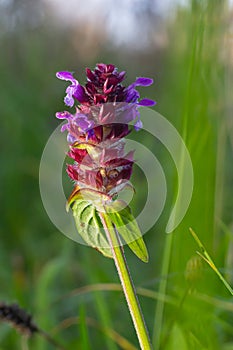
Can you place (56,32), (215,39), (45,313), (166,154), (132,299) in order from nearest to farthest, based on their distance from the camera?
(132,299) → (215,39) → (45,313) → (166,154) → (56,32)

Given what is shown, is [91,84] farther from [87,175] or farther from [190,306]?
[190,306]

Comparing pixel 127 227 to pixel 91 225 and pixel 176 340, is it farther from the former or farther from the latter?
pixel 176 340

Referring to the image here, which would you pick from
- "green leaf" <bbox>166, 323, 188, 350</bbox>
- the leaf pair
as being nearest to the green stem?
the leaf pair

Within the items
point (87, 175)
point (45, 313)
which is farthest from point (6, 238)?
point (87, 175)

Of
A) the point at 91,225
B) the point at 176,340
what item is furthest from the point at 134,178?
the point at 91,225

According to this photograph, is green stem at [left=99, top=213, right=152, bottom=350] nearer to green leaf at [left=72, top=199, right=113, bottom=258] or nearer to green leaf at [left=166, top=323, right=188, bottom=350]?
green leaf at [left=72, top=199, right=113, bottom=258]

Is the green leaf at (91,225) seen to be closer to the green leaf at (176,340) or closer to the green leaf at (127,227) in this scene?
the green leaf at (127,227)

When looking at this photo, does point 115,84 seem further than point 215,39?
No
